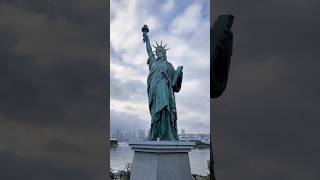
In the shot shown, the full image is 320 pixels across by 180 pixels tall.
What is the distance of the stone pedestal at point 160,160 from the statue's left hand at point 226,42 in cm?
226

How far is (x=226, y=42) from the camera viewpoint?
720 cm

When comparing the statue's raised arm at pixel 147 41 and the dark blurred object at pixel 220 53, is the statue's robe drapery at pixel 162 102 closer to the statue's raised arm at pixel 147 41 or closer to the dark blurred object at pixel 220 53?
the statue's raised arm at pixel 147 41

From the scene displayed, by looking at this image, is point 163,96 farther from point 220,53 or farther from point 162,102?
point 220,53

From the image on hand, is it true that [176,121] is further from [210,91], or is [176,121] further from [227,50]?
[227,50]

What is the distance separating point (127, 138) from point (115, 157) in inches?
20.2

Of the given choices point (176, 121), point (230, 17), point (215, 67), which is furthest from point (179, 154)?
point (230, 17)

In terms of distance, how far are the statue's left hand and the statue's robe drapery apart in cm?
213

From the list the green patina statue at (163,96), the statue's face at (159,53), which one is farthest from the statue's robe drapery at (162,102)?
the statue's face at (159,53)

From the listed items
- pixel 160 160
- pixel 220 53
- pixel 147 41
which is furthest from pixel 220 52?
pixel 147 41

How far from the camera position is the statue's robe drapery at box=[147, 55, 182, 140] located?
9047mm

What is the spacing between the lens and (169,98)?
9.13 m

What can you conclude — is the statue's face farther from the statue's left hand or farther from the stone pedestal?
the statue's left hand

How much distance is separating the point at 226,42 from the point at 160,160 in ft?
9.02

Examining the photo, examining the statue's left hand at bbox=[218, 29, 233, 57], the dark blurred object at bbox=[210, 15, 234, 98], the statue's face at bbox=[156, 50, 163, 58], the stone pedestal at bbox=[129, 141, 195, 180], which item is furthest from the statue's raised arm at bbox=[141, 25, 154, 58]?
the statue's left hand at bbox=[218, 29, 233, 57]
